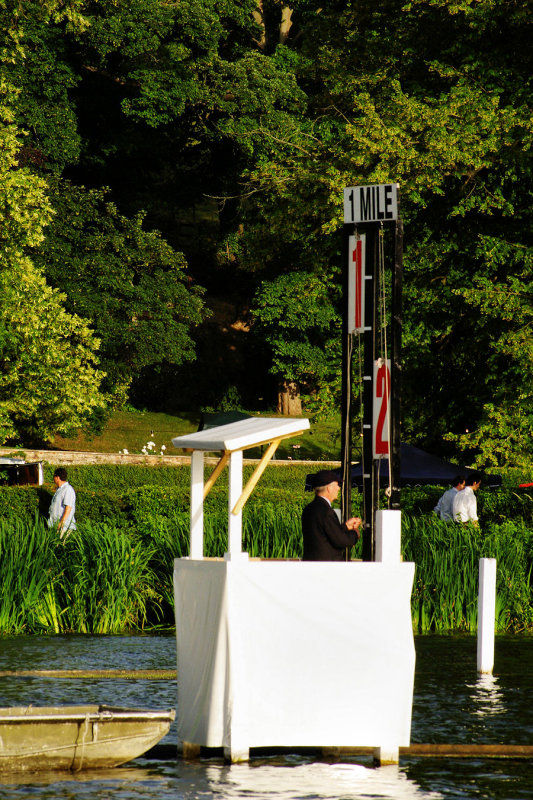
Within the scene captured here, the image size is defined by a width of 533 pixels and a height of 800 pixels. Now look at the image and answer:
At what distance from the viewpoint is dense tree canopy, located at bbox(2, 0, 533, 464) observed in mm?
25750

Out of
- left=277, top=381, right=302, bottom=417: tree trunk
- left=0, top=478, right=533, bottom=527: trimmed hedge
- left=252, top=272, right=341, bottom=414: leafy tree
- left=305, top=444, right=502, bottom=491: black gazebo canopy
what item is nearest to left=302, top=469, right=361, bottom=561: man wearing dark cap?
left=0, top=478, right=533, bottom=527: trimmed hedge

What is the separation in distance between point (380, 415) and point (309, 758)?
4.06 meters

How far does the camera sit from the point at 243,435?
29.4ft

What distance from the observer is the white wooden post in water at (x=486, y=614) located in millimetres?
13266

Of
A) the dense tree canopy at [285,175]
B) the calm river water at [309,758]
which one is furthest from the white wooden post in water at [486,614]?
the dense tree canopy at [285,175]

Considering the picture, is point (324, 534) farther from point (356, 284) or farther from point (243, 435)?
point (356, 284)

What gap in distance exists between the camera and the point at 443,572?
53.6 ft

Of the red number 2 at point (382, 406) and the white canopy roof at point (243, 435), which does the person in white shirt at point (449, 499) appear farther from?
the white canopy roof at point (243, 435)

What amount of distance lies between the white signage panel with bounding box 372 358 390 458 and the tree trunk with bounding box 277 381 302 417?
40.9 meters

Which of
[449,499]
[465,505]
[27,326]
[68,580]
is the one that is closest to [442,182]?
[449,499]

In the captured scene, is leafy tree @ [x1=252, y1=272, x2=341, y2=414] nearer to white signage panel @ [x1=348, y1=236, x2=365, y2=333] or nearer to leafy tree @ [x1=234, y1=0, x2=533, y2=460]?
leafy tree @ [x1=234, y1=0, x2=533, y2=460]

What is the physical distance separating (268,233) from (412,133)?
4.86 meters

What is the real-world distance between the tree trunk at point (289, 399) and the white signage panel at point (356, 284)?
132 ft

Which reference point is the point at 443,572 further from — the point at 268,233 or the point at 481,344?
the point at 268,233
